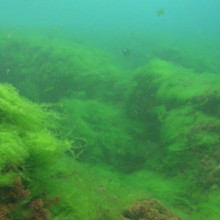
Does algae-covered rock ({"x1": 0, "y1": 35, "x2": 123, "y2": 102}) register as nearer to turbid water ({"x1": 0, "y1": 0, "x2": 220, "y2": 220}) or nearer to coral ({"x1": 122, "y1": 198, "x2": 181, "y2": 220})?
turbid water ({"x1": 0, "y1": 0, "x2": 220, "y2": 220})

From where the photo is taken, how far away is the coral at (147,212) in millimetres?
2797

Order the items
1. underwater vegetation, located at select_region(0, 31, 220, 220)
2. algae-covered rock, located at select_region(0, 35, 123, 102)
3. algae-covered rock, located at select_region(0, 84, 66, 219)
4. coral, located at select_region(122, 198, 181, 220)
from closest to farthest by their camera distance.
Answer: algae-covered rock, located at select_region(0, 84, 66, 219) < underwater vegetation, located at select_region(0, 31, 220, 220) < coral, located at select_region(122, 198, 181, 220) < algae-covered rock, located at select_region(0, 35, 123, 102)

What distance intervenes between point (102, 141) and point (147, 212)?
3789 mm

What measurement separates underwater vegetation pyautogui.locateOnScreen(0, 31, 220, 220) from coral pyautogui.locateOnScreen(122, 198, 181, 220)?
14 mm

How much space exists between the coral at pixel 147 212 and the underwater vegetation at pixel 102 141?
0.01 meters

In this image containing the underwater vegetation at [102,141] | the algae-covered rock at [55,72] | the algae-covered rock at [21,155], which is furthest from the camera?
the algae-covered rock at [55,72]

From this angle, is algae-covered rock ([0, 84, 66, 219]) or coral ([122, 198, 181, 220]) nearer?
algae-covered rock ([0, 84, 66, 219])

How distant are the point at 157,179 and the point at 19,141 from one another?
370 centimetres

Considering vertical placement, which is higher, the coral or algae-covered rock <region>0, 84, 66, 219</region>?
algae-covered rock <region>0, 84, 66, 219</region>

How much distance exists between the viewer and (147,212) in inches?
113

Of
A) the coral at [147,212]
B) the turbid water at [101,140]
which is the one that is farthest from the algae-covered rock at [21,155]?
the coral at [147,212]

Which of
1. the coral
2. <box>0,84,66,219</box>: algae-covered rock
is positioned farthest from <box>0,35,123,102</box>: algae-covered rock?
the coral

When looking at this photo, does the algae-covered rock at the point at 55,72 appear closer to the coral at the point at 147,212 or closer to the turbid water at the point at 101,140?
the turbid water at the point at 101,140

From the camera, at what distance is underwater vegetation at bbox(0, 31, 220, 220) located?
2295 mm
